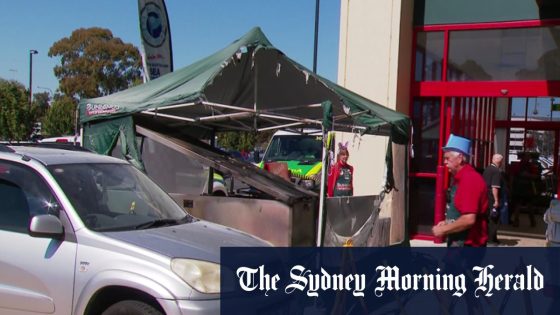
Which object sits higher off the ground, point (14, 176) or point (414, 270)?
point (14, 176)

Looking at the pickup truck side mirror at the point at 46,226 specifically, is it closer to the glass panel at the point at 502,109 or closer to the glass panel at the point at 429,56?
the glass panel at the point at 429,56

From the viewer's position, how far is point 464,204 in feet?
16.2

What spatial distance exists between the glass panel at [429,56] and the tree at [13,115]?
28.2 metres

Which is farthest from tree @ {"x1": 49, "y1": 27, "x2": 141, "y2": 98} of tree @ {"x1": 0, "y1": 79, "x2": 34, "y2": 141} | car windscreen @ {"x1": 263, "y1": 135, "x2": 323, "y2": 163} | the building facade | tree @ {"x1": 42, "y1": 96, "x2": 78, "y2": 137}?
the building facade

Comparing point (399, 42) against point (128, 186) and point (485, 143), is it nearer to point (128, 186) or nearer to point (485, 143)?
point (485, 143)

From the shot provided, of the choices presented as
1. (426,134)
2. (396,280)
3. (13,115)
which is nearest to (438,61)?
(426,134)

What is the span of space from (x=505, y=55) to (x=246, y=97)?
5.00m

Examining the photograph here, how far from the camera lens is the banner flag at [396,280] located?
4441 mm

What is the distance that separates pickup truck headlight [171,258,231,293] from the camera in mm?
3863

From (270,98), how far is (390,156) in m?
1.80

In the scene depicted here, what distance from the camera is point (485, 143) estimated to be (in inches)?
497

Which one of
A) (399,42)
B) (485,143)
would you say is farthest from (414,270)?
(485,143)

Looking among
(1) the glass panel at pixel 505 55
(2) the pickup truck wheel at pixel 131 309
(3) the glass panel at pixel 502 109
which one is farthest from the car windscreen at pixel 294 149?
(2) the pickup truck wheel at pixel 131 309

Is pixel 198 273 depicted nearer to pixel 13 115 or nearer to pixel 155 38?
pixel 155 38
